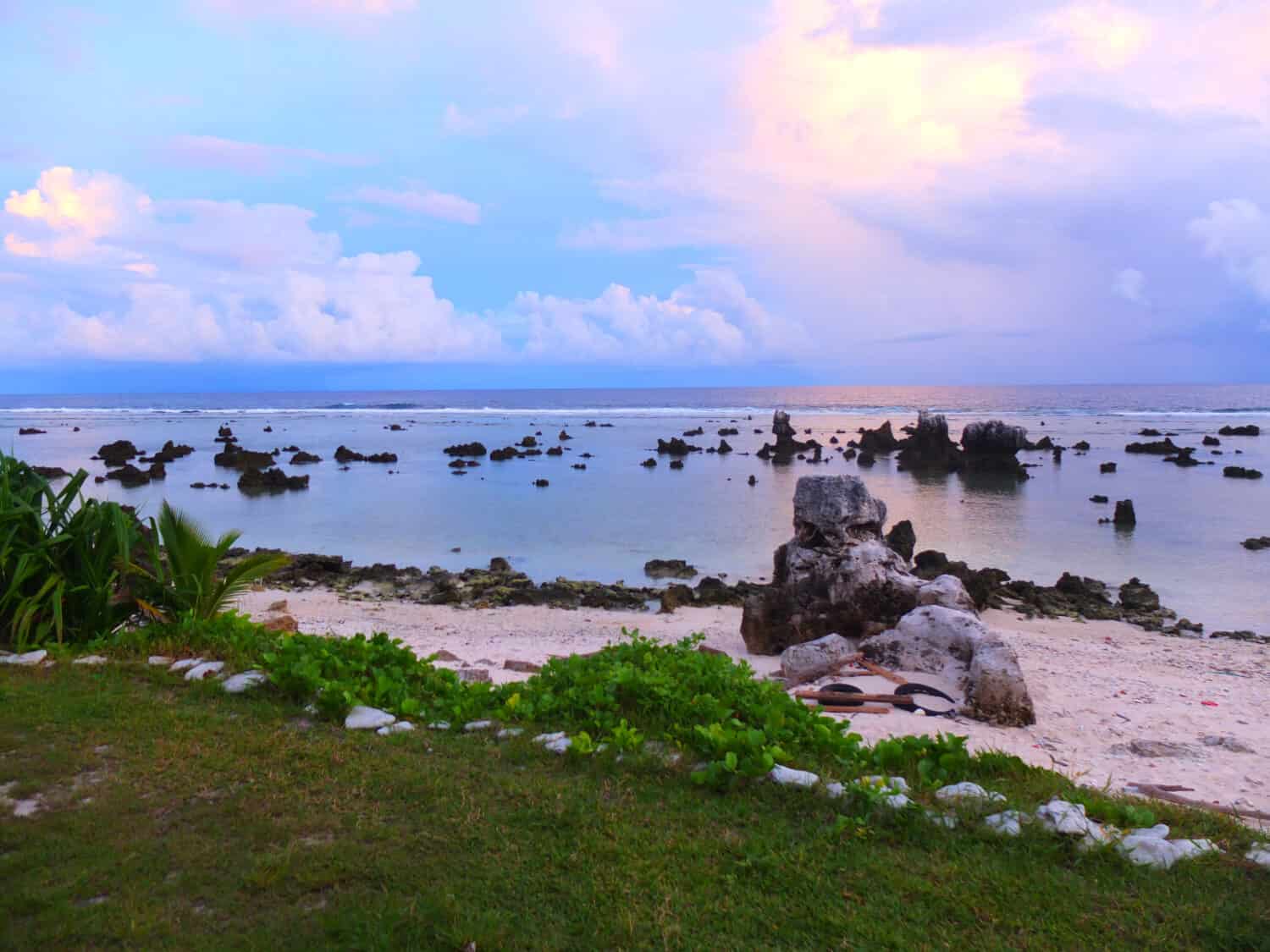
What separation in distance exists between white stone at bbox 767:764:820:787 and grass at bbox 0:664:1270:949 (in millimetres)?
102

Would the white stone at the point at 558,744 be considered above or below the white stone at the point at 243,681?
below

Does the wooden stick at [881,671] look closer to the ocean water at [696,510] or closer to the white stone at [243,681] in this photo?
the white stone at [243,681]

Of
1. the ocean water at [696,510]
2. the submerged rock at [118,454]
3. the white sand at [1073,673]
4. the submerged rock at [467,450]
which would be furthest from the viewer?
the submerged rock at [467,450]

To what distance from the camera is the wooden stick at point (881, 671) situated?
9.27m

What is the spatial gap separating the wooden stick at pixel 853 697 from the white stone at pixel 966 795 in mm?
3345

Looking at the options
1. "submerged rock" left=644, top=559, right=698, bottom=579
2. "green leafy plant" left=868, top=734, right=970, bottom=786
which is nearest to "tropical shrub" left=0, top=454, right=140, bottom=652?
"green leafy plant" left=868, top=734, right=970, bottom=786

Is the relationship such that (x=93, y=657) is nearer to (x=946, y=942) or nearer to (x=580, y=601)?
(x=946, y=942)

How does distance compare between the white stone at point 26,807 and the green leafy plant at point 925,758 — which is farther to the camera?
the green leafy plant at point 925,758

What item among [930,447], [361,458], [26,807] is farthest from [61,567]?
[930,447]

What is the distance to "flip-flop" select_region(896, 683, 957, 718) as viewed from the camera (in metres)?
8.48

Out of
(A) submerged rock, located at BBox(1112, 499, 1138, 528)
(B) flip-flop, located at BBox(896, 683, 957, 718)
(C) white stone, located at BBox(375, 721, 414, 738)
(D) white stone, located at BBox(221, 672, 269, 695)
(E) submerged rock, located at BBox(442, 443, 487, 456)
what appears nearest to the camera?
(C) white stone, located at BBox(375, 721, 414, 738)

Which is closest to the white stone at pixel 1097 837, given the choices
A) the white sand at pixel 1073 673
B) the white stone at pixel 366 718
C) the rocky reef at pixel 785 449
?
the white sand at pixel 1073 673

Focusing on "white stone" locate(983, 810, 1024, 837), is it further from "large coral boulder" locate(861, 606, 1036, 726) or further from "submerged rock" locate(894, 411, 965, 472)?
"submerged rock" locate(894, 411, 965, 472)

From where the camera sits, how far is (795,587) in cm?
1222
